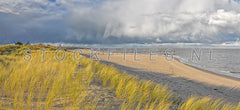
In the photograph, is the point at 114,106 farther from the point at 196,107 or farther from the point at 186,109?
the point at 196,107

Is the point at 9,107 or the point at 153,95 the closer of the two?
the point at 9,107

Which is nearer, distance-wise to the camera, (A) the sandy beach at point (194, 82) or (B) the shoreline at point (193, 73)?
(A) the sandy beach at point (194, 82)

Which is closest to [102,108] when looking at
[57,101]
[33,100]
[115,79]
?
[57,101]

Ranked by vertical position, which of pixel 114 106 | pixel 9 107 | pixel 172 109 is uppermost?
pixel 9 107

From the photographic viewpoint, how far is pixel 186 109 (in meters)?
3.86

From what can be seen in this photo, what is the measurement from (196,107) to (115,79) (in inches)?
121

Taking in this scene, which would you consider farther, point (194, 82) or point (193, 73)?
point (193, 73)

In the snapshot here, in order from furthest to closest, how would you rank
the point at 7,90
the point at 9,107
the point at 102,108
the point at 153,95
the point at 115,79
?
1. the point at 115,79
2. the point at 153,95
3. the point at 7,90
4. the point at 102,108
5. the point at 9,107

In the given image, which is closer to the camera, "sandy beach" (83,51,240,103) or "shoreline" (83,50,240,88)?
"sandy beach" (83,51,240,103)

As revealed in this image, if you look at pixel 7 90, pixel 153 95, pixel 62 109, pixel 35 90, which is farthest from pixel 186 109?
pixel 7 90

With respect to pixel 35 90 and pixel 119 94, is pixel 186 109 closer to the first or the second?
pixel 119 94

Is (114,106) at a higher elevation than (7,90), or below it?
below

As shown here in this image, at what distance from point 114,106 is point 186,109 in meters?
1.84

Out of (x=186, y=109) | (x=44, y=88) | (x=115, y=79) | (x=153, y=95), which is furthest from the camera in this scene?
(x=115, y=79)
